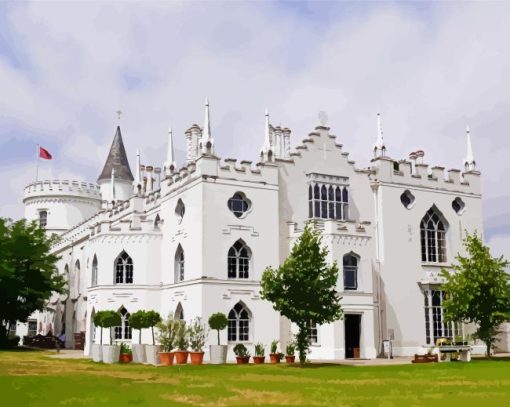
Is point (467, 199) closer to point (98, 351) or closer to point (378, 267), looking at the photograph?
point (378, 267)

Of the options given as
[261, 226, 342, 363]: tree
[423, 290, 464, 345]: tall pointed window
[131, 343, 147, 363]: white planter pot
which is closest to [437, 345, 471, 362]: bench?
[423, 290, 464, 345]: tall pointed window

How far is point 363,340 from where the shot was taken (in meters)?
37.3

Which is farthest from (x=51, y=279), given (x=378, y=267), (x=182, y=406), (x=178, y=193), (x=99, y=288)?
(x=182, y=406)

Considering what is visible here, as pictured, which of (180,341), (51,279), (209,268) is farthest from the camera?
(51,279)

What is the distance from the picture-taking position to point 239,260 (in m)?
37.5

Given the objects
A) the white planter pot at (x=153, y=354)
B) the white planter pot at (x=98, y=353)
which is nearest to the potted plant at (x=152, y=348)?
the white planter pot at (x=153, y=354)

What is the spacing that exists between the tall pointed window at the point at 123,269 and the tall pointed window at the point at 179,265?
335 cm

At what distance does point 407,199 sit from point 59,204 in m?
38.5

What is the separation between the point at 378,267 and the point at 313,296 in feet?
40.4

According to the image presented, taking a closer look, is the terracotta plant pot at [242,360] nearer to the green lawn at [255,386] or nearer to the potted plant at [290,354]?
the potted plant at [290,354]

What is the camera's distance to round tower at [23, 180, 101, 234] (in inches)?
2670

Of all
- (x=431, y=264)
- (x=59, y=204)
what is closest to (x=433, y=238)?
(x=431, y=264)

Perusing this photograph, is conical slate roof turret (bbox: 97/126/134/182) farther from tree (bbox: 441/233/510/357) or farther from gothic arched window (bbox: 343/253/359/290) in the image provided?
tree (bbox: 441/233/510/357)

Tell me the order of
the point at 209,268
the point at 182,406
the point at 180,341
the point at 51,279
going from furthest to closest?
the point at 51,279 → the point at 209,268 → the point at 180,341 → the point at 182,406
